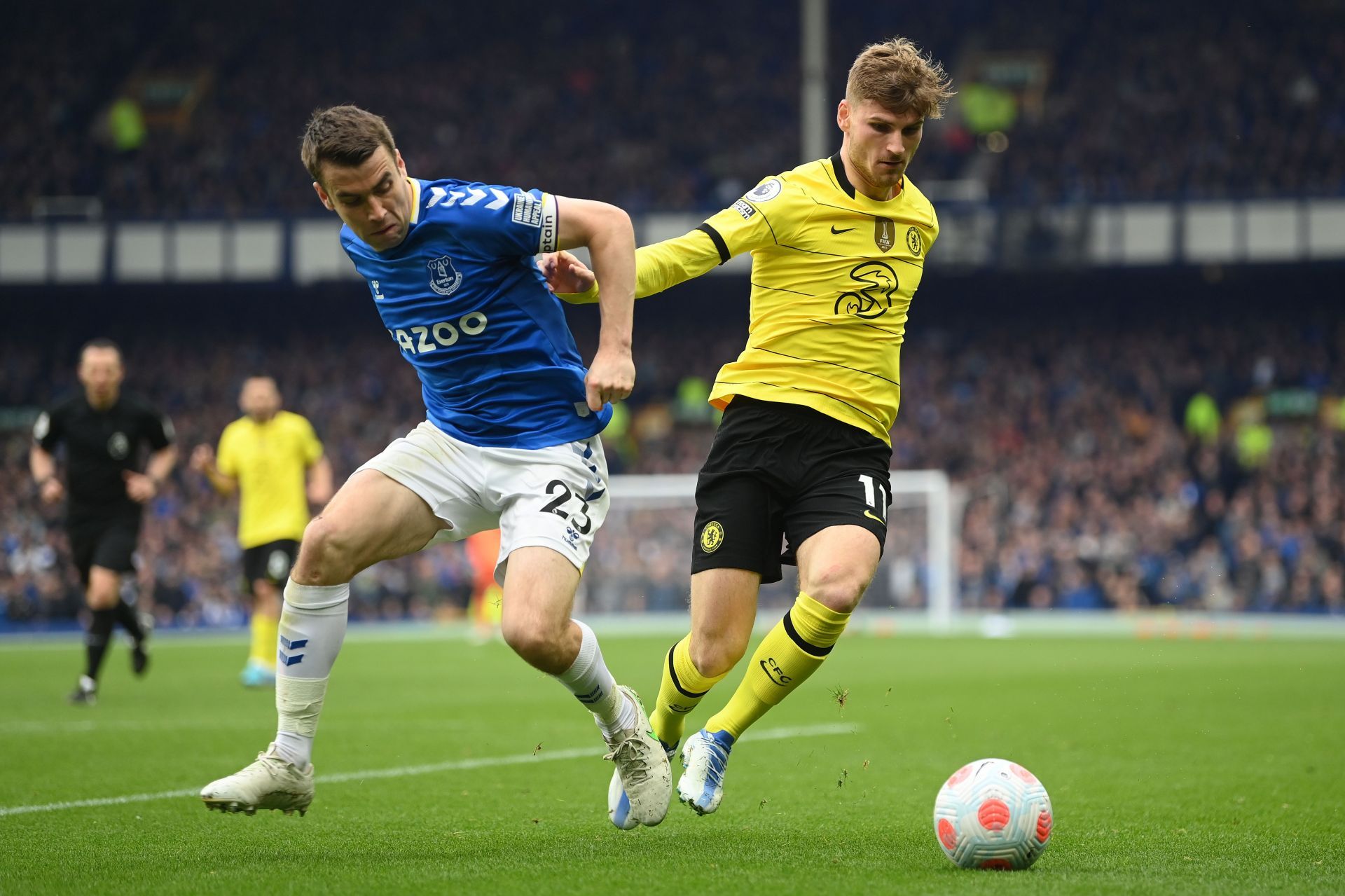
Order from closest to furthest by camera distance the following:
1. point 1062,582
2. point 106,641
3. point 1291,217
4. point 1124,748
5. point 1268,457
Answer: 1. point 1124,748
2. point 106,641
3. point 1062,582
4. point 1268,457
5. point 1291,217

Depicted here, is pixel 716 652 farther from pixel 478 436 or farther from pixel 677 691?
pixel 478 436

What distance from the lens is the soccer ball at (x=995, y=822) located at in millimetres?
4441

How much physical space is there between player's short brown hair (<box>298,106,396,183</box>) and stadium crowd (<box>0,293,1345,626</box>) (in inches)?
762

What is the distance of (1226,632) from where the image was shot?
22312 mm

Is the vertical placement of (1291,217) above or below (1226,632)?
above

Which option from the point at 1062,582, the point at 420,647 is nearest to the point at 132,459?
the point at 420,647

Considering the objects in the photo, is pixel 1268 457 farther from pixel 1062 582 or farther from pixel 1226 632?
pixel 1226 632

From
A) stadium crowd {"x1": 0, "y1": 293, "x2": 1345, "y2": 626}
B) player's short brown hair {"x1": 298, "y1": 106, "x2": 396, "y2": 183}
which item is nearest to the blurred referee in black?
player's short brown hair {"x1": 298, "y1": 106, "x2": 396, "y2": 183}

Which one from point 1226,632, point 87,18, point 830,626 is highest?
point 87,18

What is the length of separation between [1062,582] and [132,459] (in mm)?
19092

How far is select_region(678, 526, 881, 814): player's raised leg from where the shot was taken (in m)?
5.09

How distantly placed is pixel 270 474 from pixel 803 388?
313 inches

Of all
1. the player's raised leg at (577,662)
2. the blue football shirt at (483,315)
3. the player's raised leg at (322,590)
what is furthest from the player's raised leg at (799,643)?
the player's raised leg at (322,590)

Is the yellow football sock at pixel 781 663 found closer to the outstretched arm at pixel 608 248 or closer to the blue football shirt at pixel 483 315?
the blue football shirt at pixel 483 315
